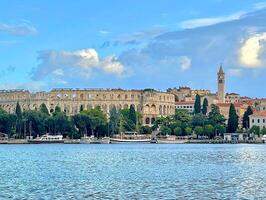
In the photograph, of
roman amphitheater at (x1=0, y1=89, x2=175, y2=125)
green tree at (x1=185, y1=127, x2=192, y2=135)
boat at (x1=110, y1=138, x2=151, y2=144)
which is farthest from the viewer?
roman amphitheater at (x1=0, y1=89, x2=175, y2=125)

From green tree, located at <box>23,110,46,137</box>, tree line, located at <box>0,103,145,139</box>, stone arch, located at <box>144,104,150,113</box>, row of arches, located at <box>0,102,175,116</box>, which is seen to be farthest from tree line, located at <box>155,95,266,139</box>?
stone arch, located at <box>144,104,150,113</box>

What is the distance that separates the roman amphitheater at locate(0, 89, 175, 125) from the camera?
151m

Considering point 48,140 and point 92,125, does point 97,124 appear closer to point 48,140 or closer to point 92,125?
point 92,125

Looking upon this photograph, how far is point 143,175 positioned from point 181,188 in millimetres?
7159

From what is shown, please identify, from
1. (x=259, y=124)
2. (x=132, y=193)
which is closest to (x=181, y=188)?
(x=132, y=193)

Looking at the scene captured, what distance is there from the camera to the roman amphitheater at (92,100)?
151 metres

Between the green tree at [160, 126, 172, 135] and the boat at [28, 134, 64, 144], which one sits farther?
the green tree at [160, 126, 172, 135]

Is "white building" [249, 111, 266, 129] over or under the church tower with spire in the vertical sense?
under

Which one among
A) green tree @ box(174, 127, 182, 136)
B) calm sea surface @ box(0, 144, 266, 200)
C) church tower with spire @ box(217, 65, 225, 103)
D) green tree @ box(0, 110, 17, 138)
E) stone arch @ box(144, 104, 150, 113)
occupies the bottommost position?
calm sea surface @ box(0, 144, 266, 200)

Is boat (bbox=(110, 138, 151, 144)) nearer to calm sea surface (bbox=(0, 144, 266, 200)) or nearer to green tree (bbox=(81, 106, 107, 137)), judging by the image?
green tree (bbox=(81, 106, 107, 137))

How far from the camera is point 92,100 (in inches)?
5979

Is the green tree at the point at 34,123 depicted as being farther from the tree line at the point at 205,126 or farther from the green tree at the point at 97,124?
the tree line at the point at 205,126

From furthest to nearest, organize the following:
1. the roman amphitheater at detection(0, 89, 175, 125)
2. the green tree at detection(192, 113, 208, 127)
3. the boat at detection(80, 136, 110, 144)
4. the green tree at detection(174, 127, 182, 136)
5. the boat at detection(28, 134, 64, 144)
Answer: the roman amphitheater at detection(0, 89, 175, 125), the green tree at detection(192, 113, 208, 127), the green tree at detection(174, 127, 182, 136), the boat at detection(28, 134, 64, 144), the boat at detection(80, 136, 110, 144)

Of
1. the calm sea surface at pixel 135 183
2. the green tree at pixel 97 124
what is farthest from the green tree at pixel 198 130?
the calm sea surface at pixel 135 183
